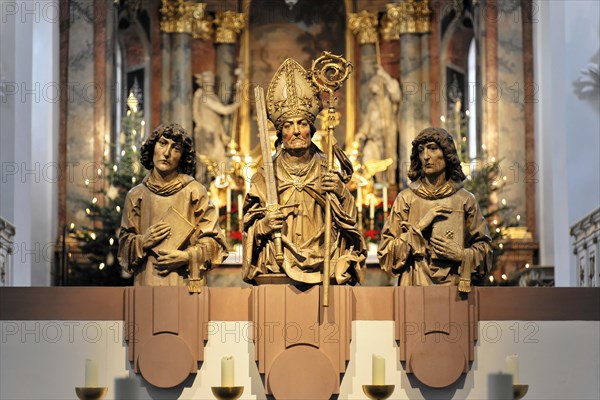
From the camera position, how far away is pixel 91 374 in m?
9.60

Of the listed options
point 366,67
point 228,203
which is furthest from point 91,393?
point 366,67

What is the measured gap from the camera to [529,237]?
2089cm

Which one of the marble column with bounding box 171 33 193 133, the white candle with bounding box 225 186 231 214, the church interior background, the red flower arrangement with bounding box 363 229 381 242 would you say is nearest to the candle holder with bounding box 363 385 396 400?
the church interior background

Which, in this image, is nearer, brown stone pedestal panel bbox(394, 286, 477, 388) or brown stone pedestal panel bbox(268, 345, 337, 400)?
brown stone pedestal panel bbox(268, 345, 337, 400)

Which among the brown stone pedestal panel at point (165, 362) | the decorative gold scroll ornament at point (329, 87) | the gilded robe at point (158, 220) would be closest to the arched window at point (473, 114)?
the decorative gold scroll ornament at point (329, 87)

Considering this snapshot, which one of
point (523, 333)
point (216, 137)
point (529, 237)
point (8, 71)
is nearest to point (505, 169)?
point (529, 237)

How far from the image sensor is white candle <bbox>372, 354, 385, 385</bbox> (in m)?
9.69

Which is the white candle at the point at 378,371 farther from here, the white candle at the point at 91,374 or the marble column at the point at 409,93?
the marble column at the point at 409,93

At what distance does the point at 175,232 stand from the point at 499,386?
2.53 metres

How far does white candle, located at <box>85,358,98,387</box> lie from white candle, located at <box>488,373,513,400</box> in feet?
9.15

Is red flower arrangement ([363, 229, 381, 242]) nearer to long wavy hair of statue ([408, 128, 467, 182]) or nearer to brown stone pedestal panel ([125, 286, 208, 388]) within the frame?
long wavy hair of statue ([408, 128, 467, 182])

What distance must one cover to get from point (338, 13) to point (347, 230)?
14444mm

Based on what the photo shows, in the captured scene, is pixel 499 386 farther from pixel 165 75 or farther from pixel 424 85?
pixel 165 75

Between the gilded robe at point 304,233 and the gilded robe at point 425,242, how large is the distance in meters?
0.28
